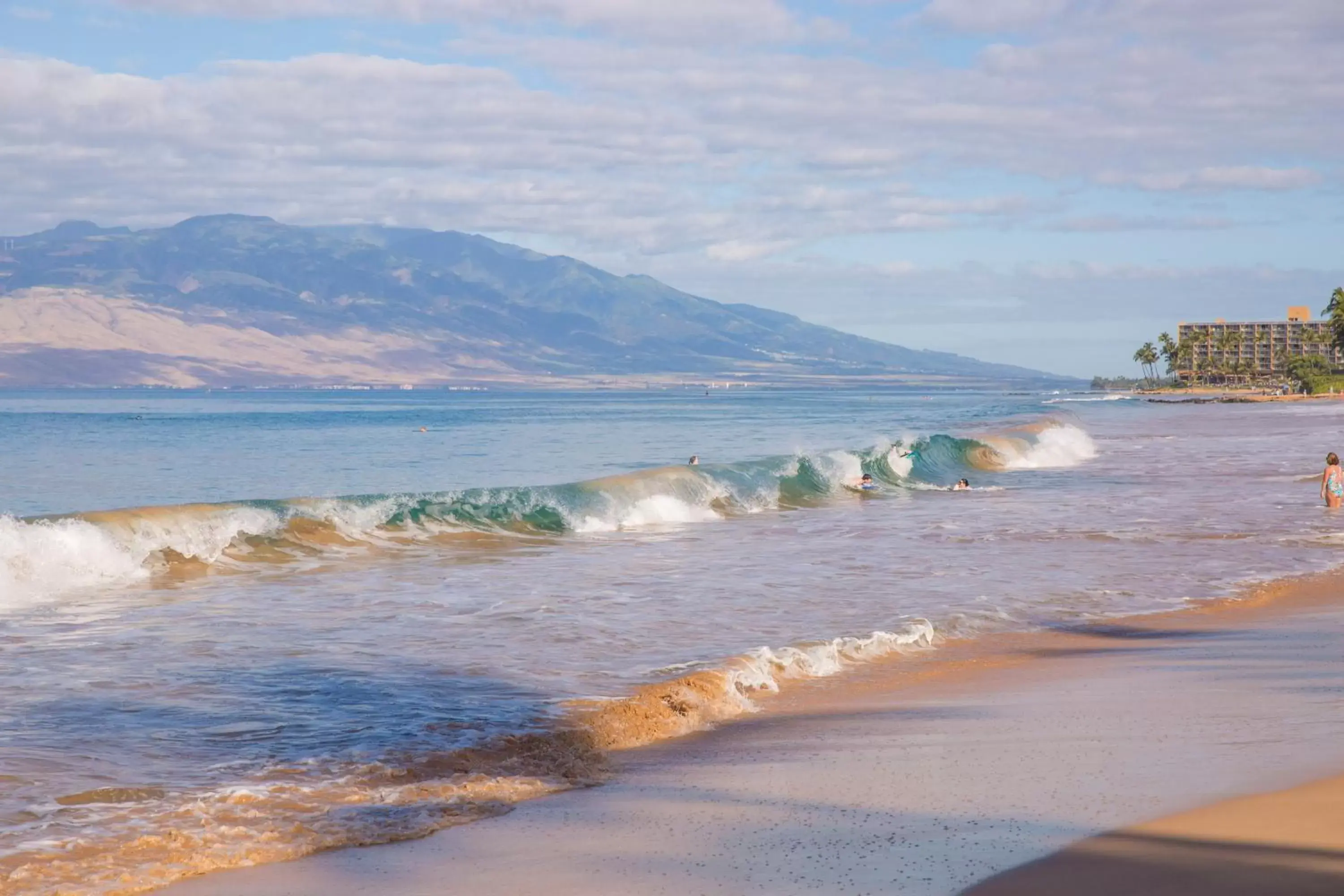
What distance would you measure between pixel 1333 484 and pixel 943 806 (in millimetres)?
21528

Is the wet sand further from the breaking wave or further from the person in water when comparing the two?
the person in water

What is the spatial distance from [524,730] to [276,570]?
423 inches

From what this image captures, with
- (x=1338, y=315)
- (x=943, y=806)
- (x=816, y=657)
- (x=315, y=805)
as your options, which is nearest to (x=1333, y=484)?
(x=816, y=657)

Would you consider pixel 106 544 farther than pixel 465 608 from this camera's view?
Yes

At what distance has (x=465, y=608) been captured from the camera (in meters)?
14.8

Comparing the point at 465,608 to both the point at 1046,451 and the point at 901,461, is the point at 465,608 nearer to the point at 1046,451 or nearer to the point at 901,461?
the point at 901,461

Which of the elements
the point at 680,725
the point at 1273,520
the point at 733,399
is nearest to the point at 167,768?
the point at 680,725

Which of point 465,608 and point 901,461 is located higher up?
point 901,461

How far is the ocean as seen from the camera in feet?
25.4

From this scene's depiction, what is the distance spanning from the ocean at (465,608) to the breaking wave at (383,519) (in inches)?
3.5

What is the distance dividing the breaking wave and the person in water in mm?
10862

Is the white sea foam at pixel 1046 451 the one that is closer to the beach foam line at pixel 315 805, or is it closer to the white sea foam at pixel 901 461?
the white sea foam at pixel 901 461

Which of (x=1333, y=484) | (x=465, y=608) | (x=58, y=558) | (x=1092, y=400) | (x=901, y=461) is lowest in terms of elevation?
(x=465, y=608)

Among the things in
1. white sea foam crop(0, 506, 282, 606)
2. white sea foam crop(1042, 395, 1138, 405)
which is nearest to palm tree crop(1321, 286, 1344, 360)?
white sea foam crop(1042, 395, 1138, 405)
